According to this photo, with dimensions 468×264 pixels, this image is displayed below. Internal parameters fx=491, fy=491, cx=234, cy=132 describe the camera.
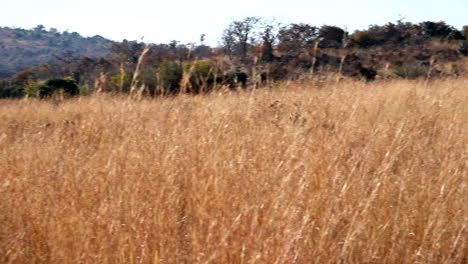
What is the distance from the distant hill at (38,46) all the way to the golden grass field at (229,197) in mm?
48619

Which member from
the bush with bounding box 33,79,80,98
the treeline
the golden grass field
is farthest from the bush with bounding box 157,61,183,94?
the golden grass field

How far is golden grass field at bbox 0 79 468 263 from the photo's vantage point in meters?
2.08

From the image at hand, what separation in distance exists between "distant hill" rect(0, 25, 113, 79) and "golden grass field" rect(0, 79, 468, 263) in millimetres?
48619

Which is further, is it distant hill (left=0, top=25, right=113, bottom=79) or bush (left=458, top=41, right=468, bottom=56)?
distant hill (left=0, top=25, right=113, bottom=79)

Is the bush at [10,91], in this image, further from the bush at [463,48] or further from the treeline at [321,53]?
the bush at [463,48]

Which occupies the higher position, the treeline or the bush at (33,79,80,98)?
the treeline

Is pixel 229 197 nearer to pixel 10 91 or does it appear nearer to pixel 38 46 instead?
pixel 10 91

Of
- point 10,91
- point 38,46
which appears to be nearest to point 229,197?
point 10,91

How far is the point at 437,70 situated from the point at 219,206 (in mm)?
14518

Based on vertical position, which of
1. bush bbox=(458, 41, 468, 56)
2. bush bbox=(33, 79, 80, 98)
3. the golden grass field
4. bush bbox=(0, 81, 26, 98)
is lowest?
bush bbox=(0, 81, 26, 98)

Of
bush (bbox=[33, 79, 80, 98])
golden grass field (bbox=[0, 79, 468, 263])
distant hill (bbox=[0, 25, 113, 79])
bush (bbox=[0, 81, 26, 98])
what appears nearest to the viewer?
golden grass field (bbox=[0, 79, 468, 263])

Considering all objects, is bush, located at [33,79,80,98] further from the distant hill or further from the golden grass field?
the distant hill

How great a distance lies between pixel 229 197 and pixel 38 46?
72.8 metres

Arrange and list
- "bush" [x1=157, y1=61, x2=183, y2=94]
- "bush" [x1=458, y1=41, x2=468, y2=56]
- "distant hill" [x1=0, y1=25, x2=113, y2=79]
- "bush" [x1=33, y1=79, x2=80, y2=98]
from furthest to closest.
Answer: "distant hill" [x1=0, y1=25, x2=113, y2=79] → "bush" [x1=458, y1=41, x2=468, y2=56] → "bush" [x1=33, y1=79, x2=80, y2=98] → "bush" [x1=157, y1=61, x2=183, y2=94]
